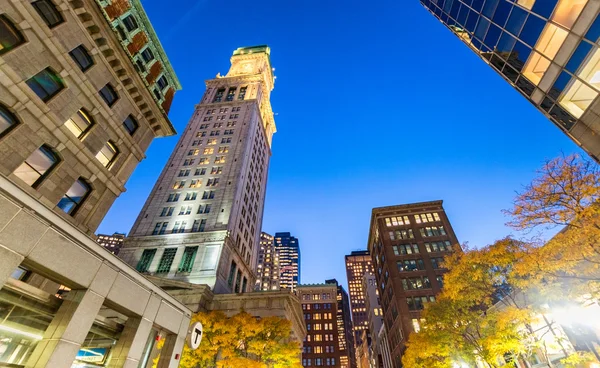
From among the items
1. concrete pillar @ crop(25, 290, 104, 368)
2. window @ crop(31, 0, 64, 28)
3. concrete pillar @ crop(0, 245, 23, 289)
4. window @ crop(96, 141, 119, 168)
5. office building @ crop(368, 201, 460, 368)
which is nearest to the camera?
concrete pillar @ crop(0, 245, 23, 289)

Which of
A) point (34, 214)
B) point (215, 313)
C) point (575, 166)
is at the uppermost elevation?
point (575, 166)

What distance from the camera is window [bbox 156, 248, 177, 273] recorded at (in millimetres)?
47250

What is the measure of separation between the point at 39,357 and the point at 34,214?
15.9 ft

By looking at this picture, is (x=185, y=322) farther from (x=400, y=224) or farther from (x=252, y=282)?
(x=400, y=224)

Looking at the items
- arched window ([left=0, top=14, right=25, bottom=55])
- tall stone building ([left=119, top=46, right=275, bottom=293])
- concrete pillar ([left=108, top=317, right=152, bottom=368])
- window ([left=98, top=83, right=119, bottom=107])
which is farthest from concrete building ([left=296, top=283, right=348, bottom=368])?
arched window ([left=0, top=14, right=25, bottom=55])

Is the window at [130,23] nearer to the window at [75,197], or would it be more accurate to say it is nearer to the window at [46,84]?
the window at [46,84]

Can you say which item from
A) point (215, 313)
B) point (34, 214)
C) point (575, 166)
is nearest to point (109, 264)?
point (34, 214)

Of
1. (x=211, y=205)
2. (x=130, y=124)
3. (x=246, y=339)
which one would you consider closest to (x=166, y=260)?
(x=211, y=205)

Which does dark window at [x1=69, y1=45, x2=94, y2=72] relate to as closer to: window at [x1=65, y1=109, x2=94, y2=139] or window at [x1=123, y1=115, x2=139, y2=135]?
window at [x1=65, y1=109, x2=94, y2=139]

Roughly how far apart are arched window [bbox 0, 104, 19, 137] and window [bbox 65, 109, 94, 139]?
118 inches

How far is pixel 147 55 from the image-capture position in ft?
97.7

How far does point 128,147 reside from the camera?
2389 cm

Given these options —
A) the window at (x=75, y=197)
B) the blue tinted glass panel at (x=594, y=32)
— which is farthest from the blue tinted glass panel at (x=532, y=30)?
the window at (x=75, y=197)

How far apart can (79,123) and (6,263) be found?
49.2ft
